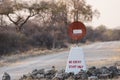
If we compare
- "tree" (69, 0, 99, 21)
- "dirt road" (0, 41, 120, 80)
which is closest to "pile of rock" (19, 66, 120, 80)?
"dirt road" (0, 41, 120, 80)

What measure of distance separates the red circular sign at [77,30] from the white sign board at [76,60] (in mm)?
633

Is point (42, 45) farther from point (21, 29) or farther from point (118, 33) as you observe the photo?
point (118, 33)

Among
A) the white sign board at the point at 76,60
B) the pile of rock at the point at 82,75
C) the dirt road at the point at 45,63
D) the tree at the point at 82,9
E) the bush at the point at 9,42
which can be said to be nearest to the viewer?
the pile of rock at the point at 82,75

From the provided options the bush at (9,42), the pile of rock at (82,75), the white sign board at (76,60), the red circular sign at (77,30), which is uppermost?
the red circular sign at (77,30)

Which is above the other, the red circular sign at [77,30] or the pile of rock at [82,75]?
the red circular sign at [77,30]

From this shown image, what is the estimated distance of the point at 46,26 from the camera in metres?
63.6

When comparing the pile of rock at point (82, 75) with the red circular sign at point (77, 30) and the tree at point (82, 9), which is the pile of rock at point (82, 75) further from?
the tree at point (82, 9)

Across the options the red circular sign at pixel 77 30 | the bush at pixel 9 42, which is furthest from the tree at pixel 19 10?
the red circular sign at pixel 77 30

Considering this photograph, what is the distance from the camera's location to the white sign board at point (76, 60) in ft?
51.4

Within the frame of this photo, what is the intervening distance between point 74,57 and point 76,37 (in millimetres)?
815

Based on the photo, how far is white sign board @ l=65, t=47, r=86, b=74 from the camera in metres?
15.7

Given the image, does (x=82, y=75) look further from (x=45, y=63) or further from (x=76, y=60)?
(x=45, y=63)

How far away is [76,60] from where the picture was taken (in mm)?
15719

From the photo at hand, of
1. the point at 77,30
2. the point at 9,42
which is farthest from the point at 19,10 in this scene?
the point at 77,30
